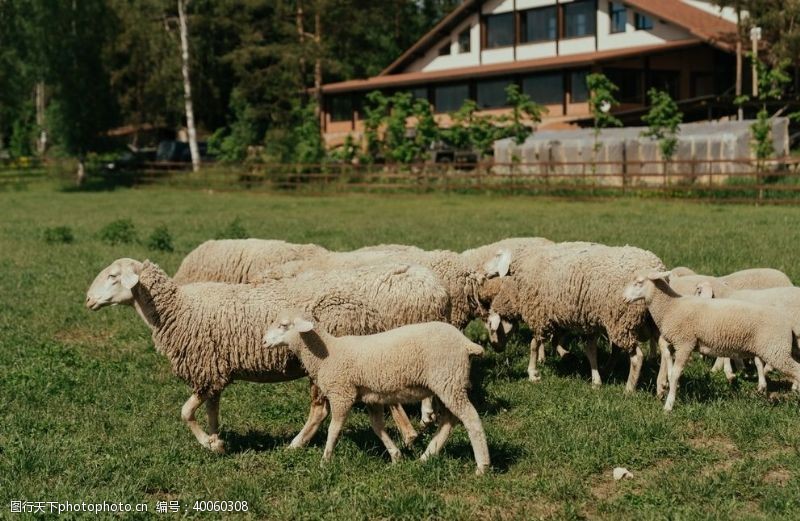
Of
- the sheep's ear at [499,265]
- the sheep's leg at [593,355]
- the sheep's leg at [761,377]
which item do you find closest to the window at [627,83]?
the sheep's ear at [499,265]

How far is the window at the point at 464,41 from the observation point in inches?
1845

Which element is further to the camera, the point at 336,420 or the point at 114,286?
→ the point at 114,286

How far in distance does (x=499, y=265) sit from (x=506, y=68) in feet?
109

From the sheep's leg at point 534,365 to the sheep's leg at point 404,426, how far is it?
2.09m

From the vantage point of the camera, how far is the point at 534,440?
6.56 meters

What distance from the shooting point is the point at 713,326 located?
23.9 feet

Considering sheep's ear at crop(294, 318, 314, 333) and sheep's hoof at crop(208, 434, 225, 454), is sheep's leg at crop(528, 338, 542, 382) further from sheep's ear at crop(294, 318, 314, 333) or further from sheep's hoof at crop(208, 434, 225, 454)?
sheep's hoof at crop(208, 434, 225, 454)

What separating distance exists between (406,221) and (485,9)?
25.6 metres

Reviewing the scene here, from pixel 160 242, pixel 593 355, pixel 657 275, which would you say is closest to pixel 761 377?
pixel 657 275

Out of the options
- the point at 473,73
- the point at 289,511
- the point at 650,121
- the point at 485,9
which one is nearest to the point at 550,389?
the point at 289,511

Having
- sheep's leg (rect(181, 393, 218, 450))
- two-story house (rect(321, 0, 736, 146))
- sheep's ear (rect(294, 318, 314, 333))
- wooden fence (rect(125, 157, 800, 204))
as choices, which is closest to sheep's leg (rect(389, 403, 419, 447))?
sheep's ear (rect(294, 318, 314, 333))

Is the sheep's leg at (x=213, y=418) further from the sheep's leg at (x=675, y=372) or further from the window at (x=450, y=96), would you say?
the window at (x=450, y=96)

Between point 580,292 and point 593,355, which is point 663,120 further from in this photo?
point 593,355

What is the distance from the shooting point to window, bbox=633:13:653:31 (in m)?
39.7
